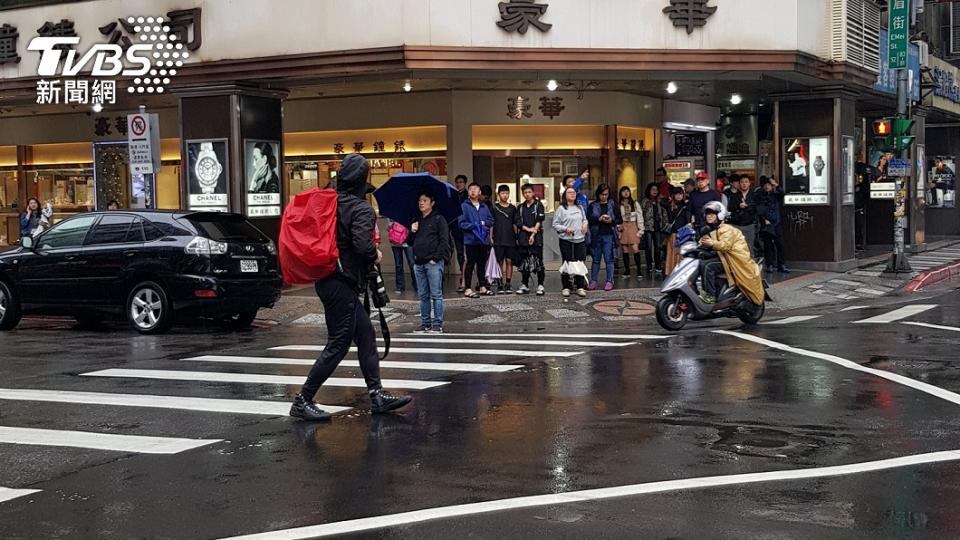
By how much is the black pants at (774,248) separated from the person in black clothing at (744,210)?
1.03 m

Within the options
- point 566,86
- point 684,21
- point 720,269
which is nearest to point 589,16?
point 684,21

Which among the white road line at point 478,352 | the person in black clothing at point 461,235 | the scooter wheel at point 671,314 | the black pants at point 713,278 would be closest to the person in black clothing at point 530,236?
the person in black clothing at point 461,235

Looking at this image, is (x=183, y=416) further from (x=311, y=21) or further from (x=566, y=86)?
(x=566, y=86)

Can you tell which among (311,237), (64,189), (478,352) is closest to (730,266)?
(478,352)

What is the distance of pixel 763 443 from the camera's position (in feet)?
24.8

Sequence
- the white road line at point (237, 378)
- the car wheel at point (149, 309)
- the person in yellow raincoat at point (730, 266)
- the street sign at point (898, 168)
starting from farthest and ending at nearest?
1. the street sign at point (898, 168)
2. the car wheel at point (149, 309)
3. the person in yellow raincoat at point (730, 266)
4. the white road line at point (237, 378)

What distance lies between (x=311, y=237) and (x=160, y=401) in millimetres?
2314

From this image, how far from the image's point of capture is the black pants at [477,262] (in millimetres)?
18938

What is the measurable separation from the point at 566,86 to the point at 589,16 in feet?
10.5

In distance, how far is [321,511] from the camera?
6.11m

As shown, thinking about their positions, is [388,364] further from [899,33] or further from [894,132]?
[899,33]

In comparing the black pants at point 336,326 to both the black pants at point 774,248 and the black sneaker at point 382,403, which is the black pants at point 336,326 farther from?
the black pants at point 774,248

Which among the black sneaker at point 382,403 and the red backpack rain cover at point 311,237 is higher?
the red backpack rain cover at point 311,237

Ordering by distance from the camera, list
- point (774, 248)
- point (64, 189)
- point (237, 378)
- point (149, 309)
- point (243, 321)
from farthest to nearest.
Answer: point (64, 189)
point (774, 248)
point (243, 321)
point (149, 309)
point (237, 378)
